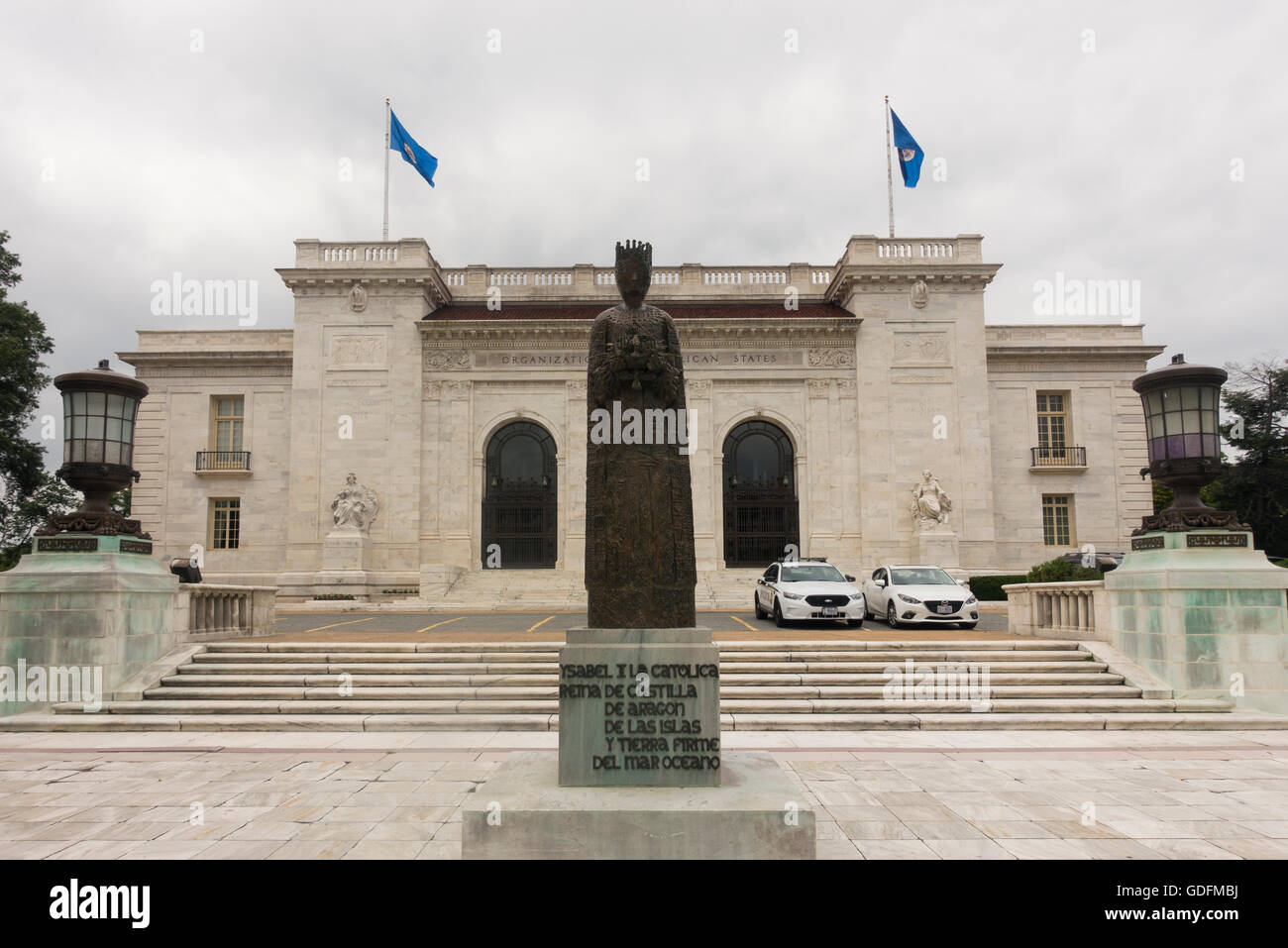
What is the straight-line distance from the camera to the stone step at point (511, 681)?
11.9m

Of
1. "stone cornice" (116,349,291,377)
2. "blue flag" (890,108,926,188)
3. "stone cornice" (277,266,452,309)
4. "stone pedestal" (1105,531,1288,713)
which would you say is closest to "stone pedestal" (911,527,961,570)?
"blue flag" (890,108,926,188)

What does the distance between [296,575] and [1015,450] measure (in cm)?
3009

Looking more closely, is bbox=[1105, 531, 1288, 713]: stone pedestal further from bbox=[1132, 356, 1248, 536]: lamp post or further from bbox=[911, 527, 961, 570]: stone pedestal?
bbox=[911, 527, 961, 570]: stone pedestal

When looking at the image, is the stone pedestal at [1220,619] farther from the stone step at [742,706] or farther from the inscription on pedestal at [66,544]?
the inscription on pedestal at [66,544]

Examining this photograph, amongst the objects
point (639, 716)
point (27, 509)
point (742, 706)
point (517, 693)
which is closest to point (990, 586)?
point (742, 706)

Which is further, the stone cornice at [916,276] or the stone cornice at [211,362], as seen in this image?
the stone cornice at [211,362]

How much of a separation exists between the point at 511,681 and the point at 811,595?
8.45 metres

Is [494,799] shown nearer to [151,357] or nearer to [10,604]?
[10,604]

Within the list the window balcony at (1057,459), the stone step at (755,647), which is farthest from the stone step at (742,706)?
the window balcony at (1057,459)

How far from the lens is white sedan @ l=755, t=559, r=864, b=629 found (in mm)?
18109

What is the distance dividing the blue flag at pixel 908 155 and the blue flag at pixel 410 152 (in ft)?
60.7

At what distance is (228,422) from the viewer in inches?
1399

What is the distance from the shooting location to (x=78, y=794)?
7266 mm

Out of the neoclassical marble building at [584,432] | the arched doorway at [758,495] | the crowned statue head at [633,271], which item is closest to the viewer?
the crowned statue head at [633,271]
